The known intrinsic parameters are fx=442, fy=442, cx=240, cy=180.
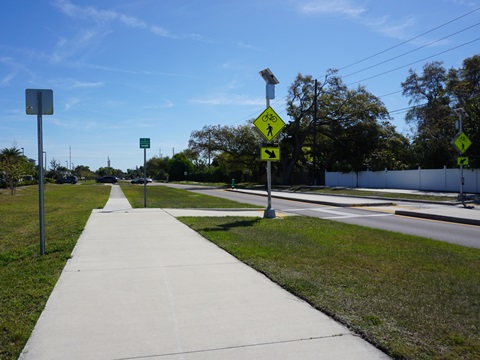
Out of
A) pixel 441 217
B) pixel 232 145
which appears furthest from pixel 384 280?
pixel 232 145

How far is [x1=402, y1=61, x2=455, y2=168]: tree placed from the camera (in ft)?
130

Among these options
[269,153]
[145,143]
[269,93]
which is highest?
[269,93]

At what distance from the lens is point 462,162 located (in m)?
22.2

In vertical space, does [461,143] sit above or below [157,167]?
below

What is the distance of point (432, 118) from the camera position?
43.5m

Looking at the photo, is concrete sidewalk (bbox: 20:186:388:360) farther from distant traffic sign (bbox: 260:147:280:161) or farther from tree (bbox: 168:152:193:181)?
tree (bbox: 168:152:193:181)

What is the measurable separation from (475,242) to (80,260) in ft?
28.2

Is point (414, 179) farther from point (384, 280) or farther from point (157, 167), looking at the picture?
point (157, 167)

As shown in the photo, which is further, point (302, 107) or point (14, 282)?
point (302, 107)

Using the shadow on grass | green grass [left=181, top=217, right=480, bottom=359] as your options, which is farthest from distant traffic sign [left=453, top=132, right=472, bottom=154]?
green grass [left=181, top=217, right=480, bottom=359]

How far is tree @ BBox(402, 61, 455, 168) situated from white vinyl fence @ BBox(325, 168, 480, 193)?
4.54 m

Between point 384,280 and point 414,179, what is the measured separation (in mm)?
31621

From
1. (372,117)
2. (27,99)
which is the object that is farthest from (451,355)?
(372,117)

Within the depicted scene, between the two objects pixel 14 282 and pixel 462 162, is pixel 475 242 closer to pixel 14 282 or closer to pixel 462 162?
pixel 14 282
